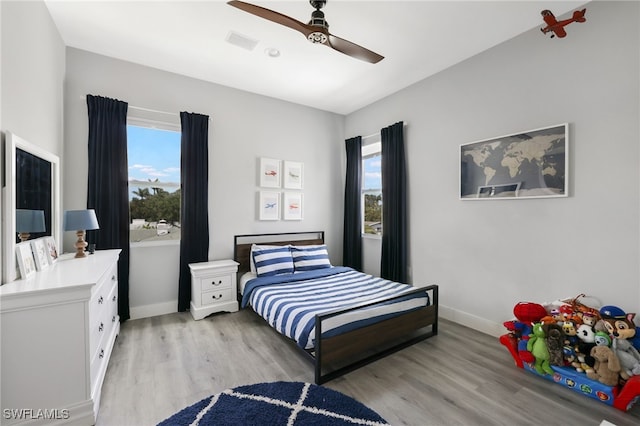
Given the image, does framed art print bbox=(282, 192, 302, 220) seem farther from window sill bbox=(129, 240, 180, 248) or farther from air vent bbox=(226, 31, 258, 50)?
air vent bbox=(226, 31, 258, 50)

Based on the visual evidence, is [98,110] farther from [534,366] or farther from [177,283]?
[534,366]

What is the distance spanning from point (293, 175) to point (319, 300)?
7.43 feet

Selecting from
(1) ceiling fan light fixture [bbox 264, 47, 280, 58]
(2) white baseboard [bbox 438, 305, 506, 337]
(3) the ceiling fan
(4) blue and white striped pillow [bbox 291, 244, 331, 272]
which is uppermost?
(1) ceiling fan light fixture [bbox 264, 47, 280, 58]

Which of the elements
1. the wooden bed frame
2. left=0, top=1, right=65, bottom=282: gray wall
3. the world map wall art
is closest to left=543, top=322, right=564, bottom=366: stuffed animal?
the wooden bed frame

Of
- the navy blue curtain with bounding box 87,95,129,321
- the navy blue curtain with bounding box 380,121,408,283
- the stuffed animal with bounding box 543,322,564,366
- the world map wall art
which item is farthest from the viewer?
the navy blue curtain with bounding box 380,121,408,283

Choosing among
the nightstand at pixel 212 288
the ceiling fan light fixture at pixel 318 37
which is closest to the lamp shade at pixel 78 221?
the nightstand at pixel 212 288

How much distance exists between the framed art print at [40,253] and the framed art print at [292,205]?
2.72 meters

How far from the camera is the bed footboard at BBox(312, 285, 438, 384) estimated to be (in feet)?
7.14

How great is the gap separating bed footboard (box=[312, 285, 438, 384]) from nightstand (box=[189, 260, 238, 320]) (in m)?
1.66

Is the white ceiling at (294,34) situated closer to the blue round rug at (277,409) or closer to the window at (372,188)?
the window at (372,188)

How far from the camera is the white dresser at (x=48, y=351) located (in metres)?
1.54

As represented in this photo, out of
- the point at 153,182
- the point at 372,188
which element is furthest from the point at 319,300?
the point at 153,182

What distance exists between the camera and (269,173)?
424 centimetres

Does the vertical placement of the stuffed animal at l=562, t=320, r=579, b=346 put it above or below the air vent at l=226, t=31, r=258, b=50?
below
